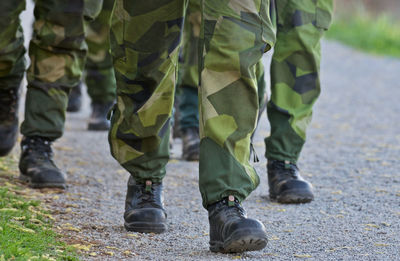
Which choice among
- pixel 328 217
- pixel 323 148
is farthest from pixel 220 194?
pixel 323 148

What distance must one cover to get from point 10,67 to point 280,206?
4.90 ft

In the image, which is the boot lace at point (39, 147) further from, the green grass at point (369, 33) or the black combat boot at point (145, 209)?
the green grass at point (369, 33)

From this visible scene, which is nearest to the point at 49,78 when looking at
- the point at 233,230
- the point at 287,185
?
the point at 287,185

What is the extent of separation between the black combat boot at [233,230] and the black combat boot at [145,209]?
409 mm

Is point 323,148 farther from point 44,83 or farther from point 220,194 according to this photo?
point 220,194

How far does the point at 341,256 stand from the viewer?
2557mm

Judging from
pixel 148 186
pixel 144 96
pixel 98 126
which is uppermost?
pixel 144 96

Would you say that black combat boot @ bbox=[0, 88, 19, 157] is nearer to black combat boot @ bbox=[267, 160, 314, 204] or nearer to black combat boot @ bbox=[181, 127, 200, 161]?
black combat boot @ bbox=[181, 127, 200, 161]

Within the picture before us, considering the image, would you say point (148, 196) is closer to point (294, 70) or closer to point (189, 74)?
point (294, 70)

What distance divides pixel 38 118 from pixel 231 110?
154cm

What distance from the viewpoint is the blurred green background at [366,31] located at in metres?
13.5

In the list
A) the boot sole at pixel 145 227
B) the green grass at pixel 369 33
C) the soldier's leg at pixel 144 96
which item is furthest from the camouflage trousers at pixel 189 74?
the green grass at pixel 369 33

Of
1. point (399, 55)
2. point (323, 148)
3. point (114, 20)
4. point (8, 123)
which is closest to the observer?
point (114, 20)

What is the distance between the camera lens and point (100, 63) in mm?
5605
